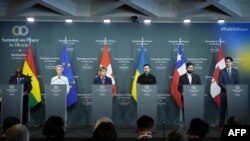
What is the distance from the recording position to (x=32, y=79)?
34.1 feet

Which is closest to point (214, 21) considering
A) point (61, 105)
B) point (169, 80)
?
point (169, 80)

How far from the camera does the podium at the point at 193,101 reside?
28.3ft

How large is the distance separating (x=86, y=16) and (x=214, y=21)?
3.44 meters

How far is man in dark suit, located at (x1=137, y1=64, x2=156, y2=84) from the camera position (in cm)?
958

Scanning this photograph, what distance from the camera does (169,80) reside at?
1059 centimetres

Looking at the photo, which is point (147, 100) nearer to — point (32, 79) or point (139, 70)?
point (139, 70)

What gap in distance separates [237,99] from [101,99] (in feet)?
9.90

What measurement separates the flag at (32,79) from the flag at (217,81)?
458 centimetres

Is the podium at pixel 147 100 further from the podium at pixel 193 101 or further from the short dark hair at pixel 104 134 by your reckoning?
the short dark hair at pixel 104 134

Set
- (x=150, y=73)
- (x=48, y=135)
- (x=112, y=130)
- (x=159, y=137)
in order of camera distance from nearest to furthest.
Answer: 1. (x=112, y=130)
2. (x=48, y=135)
3. (x=159, y=137)
4. (x=150, y=73)

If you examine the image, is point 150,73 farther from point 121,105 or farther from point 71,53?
point 71,53

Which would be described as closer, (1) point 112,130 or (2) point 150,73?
(1) point 112,130

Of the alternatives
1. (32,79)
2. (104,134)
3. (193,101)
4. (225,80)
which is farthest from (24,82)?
(104,134)

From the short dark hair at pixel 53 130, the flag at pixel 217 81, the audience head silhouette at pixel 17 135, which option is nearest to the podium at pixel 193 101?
the flag at pixel 217 81
